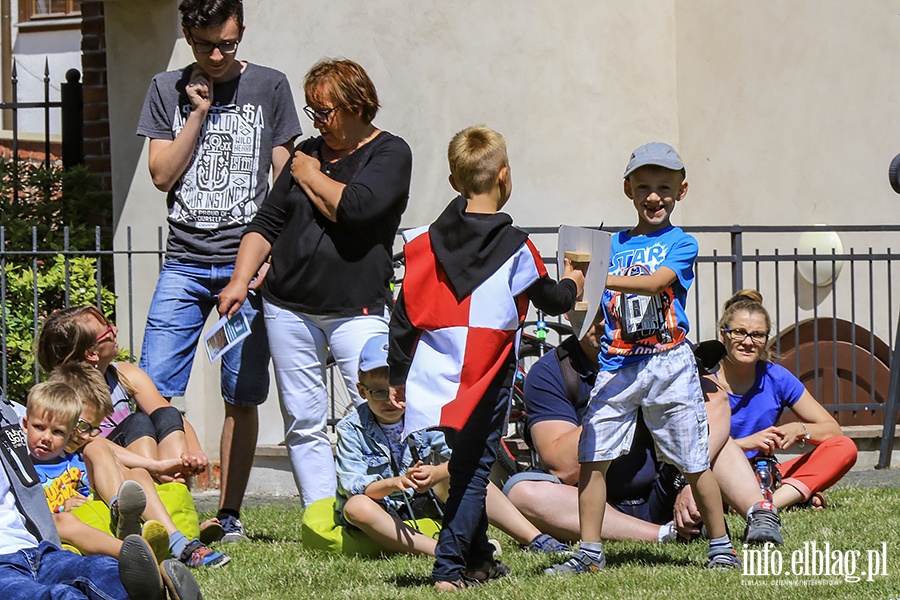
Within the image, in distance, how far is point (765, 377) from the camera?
607cm

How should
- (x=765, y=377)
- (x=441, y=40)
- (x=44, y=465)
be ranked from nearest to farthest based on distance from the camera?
1. (x=44, y=465)
2. (x=765, y=377)
3. (x=441, y=40)

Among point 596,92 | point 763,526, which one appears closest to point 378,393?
point 763,526

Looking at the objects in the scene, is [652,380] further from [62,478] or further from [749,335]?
[62,478]


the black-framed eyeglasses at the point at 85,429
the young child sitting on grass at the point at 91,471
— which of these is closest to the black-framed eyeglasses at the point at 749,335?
the young child sitting on grass at the point at 91,471

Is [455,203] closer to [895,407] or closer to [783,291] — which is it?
[895,407]

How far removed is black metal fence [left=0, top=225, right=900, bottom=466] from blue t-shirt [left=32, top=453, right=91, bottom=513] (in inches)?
121

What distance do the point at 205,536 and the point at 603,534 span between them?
1.61 m

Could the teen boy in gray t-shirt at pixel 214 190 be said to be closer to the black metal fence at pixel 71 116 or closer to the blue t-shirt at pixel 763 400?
the blue t-shirt at pixel 763 400

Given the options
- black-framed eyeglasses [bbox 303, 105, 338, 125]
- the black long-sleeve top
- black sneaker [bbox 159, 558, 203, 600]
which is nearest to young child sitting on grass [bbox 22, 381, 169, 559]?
black sneaker [bbox 159, 558, 203, 600]

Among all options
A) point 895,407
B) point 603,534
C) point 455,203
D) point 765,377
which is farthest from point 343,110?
point 895,407

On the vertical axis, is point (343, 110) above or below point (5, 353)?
above

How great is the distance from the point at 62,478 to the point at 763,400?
3.09 m

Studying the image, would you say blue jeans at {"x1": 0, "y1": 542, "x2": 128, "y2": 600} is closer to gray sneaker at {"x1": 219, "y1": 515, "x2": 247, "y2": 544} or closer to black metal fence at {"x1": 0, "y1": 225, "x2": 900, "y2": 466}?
gray sneaker at {"x1": 219, "y1": 515, "x2": 247, "y2": 544}

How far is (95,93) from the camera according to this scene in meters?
8.40
